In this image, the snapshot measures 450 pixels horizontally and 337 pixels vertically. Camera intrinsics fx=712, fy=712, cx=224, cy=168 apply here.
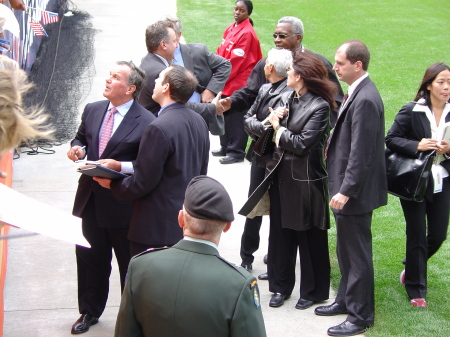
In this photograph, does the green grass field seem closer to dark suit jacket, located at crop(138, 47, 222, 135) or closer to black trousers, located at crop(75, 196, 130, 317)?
dark suit jacket, located at crop(138, 47, 222, 135)

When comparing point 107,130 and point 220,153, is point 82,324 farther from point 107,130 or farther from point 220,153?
point 220,153

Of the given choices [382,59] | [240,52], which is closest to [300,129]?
[240,52]

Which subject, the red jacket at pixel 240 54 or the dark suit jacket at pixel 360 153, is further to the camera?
the red jacket at pixel 240 54

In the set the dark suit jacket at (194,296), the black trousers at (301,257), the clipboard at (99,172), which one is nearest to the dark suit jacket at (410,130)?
the black trousers at (301,257)

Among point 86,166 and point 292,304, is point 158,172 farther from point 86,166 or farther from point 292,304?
point 292,304

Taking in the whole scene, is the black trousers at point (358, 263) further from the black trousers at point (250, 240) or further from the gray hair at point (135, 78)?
the gray hair at point (135, 78)

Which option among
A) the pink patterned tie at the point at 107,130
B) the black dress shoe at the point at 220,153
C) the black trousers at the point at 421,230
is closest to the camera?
the pink patterned tie at the point at 107,130

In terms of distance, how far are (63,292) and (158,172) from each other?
2.00m

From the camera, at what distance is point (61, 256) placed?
23.1 feet

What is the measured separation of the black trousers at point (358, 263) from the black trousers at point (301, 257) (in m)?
0.41

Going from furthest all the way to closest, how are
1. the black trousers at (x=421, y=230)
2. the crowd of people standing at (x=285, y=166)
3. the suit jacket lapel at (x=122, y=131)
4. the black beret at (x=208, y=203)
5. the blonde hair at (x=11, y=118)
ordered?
the black trousers at (x=421, y=230) → the suit jacket lapel at (x=122, y=131) → the crowd of people standing at (x=285, y=166) → the black beret at (x=208, y=203) → the blonde hair at (x=11, y=118)

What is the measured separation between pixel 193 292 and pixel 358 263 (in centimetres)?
279

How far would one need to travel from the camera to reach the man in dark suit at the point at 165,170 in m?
4.87

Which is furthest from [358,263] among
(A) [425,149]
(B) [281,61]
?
(B) [281,61]
